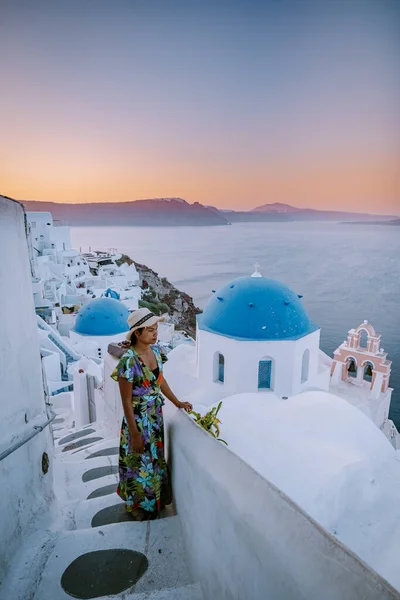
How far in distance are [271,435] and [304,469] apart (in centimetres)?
48

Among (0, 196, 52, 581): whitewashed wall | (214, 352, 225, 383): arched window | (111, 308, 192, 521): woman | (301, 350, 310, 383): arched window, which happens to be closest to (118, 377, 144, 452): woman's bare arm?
(111, 308, 192, 521): woman

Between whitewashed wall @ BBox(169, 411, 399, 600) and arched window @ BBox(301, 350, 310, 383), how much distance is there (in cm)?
712

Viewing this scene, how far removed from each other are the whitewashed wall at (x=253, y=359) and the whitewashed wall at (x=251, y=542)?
6076 mm

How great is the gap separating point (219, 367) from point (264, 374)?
3.76 feet

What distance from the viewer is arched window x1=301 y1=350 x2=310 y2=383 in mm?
9070

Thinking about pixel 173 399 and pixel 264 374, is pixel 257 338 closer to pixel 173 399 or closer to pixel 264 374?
pixel 264 374

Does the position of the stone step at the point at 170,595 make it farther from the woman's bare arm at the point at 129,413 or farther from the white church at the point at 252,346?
the white church at the point at 252,346

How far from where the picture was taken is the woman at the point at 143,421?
244 centimetres

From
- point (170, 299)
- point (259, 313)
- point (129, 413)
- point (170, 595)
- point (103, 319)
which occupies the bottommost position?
point (170, 299)

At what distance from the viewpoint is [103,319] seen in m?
16.0

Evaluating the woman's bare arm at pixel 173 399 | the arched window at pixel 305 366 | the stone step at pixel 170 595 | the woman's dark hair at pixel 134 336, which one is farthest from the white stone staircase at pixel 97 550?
the arched window at pixel 305 366

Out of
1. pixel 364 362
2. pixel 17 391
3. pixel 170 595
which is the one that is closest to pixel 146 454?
pixel 170 595

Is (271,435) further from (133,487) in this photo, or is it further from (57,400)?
(57,400)

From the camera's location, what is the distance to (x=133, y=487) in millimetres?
2658
